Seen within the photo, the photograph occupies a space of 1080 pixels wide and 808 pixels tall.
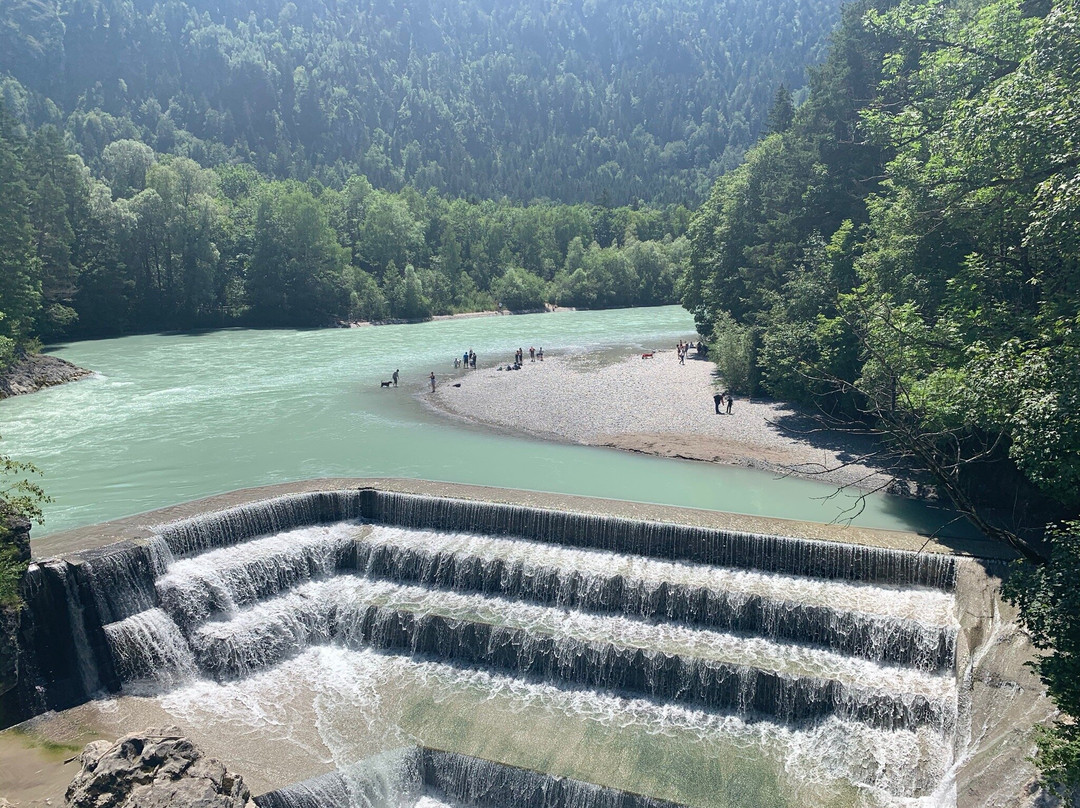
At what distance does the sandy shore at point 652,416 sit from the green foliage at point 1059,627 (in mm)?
12816

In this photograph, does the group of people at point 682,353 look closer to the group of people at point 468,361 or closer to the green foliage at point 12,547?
the group of people at point 468,361

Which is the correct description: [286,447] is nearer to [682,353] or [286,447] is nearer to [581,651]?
[581,651]

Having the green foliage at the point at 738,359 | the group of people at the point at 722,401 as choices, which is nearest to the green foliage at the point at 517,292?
the green foliage at the point at 738,359

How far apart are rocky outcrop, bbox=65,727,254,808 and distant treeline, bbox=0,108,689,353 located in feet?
149

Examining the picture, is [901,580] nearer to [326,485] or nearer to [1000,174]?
[1000,174]

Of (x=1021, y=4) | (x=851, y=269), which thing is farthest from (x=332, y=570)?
(x=1021, y=4)

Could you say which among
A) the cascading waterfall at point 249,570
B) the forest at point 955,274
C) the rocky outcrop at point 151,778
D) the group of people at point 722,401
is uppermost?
the forest at point 955,274

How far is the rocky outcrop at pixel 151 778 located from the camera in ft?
33.9

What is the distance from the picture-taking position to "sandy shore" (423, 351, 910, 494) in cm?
2956

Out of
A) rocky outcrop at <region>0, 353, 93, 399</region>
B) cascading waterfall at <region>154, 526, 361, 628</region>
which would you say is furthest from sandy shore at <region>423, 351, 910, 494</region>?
rocky outcrop at <region>0, 353, 93, 399</region>

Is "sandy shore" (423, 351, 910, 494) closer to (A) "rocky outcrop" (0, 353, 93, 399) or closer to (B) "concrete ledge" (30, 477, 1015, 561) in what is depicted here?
(B) "concrete ledge" (30, 477, 1015, 561)

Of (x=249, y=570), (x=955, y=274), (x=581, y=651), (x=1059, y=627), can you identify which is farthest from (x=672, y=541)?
(x=955, y=274)

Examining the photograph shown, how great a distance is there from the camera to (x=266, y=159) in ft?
621

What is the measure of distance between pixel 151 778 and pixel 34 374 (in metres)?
43.4
